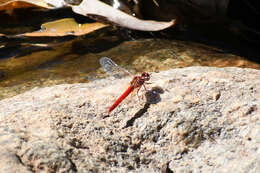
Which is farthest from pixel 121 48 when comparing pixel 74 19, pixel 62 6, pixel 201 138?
pixel 201 138

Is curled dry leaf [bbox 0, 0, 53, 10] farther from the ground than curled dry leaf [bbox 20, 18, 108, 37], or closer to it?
farther from the ground

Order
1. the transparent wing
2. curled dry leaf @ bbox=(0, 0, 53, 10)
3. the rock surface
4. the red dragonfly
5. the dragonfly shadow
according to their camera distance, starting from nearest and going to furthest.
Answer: the rock surface → the dragonfly shadow → the red dragonfly → the transparent wing → curled dry leaf @ bbox=(0, 0, 53, 10)

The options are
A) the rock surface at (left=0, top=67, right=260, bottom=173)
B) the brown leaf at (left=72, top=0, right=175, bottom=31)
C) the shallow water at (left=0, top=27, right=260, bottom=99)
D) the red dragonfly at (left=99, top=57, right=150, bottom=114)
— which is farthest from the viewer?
the brown leaf at (left=72, top=0, right=175, bottom=31)

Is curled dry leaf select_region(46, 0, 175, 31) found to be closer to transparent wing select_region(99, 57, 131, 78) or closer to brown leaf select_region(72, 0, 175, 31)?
brown leaf select_region(72, 0, 175, 31)

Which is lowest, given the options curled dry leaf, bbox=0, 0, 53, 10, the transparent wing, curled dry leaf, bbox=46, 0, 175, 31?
the transparent wing

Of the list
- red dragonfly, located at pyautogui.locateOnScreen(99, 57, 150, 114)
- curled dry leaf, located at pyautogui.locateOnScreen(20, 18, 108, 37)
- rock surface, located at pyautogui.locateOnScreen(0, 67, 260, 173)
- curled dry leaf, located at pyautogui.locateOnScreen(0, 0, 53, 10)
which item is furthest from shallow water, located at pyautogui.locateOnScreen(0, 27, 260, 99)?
rock surface, located at pyautogui.locateOnScreen(0, 67, 260, 173)

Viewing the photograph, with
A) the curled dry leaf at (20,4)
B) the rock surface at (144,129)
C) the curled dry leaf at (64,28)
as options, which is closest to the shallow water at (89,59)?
the curled dry leaf at (64,28)
